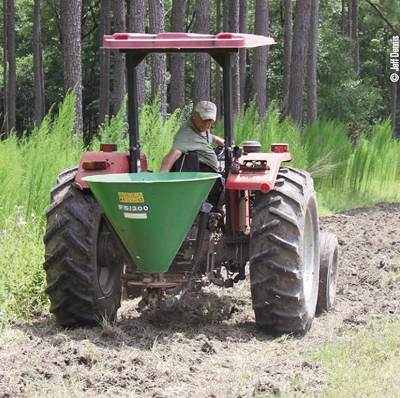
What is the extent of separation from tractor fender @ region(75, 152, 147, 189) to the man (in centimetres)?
34

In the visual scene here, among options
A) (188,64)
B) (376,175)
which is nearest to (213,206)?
(376,175)

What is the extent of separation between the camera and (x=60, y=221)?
600 cm

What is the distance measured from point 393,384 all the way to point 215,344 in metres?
1.46

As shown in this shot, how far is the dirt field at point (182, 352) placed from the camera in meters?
4.68

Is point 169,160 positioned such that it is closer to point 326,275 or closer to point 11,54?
point 326,275

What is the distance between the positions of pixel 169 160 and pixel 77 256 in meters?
1.07

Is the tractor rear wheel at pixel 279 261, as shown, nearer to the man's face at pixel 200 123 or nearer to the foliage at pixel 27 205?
the man's face at pixel 200 123

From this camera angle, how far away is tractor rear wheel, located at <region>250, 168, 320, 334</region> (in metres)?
5.95

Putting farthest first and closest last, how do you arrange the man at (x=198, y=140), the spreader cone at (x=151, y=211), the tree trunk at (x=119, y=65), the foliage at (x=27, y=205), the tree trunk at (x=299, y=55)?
the tree trunk at (x=119, y=65)
the tree trunk at (x=299, y=55)
the foliage at (x=27, y=205)
the man at (x=198, y=140)
the spreader cone at (x=151, y=211)

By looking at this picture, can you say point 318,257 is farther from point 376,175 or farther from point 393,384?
point 376,175

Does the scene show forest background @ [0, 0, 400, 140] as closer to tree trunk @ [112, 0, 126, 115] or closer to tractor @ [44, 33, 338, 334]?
tree trunk @ [112, 0, 126, 115]

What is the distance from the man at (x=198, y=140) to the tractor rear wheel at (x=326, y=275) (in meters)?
1.46

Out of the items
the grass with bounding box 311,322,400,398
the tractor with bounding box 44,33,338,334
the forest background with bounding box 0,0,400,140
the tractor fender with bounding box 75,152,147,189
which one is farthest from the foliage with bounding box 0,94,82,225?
the grass with bounding box 311,322,400,398

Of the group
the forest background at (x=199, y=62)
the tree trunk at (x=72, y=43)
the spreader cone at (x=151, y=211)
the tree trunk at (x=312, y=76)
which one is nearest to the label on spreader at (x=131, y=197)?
the spreader cone at (x=151, y=211)
